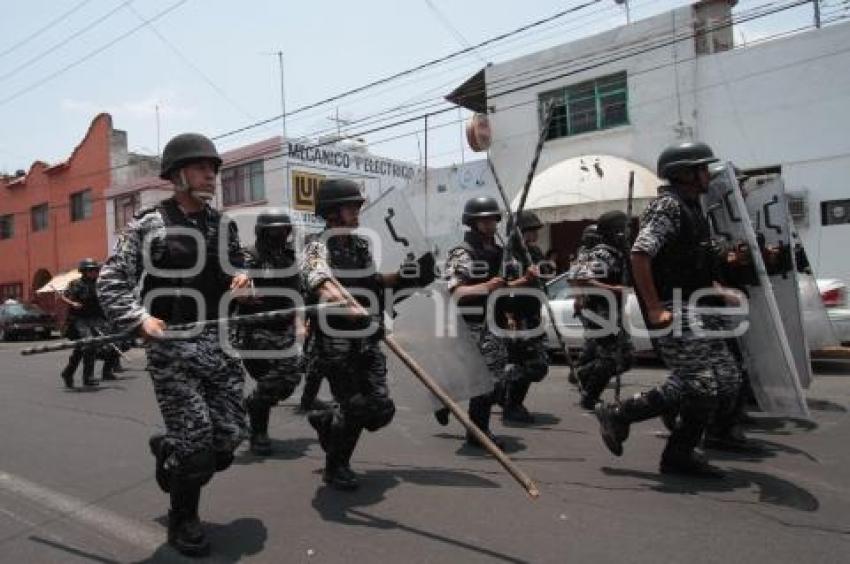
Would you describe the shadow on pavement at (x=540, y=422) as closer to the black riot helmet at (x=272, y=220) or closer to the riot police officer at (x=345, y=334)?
the riot police officer at (x=345, y=334)

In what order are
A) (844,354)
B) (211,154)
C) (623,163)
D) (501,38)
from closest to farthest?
(211,154), (844,354), (501,38), (623,163)

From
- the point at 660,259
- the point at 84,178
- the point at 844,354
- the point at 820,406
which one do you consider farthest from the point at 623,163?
the point at 84,178

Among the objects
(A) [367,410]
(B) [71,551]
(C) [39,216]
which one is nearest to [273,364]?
(A) [367,410]

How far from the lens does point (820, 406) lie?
22.7 feet

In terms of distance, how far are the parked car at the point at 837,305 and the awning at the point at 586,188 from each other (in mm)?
6367

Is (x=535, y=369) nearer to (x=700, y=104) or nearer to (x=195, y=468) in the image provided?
(x=195, y=468)

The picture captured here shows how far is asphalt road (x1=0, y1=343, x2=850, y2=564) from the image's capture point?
3682 millimetres

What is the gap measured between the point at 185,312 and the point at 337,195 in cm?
120

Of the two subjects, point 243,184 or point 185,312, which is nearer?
point 185,312

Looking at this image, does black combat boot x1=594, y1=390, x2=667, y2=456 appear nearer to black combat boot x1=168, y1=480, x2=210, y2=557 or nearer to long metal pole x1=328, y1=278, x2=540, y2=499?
long metal pole x1=328, y1=278, x2=540, y2=499

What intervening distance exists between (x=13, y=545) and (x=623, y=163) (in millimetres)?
14906

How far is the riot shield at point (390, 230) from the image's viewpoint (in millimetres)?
5266

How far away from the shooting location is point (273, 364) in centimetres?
618

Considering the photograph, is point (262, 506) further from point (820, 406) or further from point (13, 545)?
point (820, 406)
